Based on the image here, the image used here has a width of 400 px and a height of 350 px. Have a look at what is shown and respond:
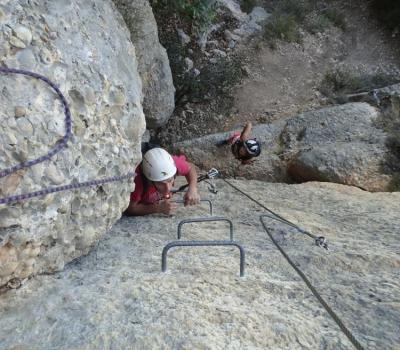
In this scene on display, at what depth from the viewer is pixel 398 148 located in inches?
266

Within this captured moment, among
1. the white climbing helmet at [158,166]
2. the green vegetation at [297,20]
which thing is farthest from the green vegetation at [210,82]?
the white climbing helmet at [158,166]

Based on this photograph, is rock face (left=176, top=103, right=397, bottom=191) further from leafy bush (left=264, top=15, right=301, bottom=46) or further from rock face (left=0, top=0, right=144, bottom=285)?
rock face (left=0, top=0, right=144, bottom=285)

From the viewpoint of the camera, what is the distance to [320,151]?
6.94m

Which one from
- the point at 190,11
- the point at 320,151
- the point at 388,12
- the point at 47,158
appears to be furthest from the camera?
the point at 388,12

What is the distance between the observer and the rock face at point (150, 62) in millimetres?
6244

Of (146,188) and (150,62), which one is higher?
(150,62)

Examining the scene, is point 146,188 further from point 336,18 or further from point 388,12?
point 388,12

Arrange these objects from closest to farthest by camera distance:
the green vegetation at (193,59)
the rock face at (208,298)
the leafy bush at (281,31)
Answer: the rock face at (208,298) < the green vegetation at (193,59) < the leafy bush at (281,31)

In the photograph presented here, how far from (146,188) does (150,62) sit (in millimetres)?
2929

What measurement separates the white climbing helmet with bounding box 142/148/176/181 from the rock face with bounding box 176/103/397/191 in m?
3.29

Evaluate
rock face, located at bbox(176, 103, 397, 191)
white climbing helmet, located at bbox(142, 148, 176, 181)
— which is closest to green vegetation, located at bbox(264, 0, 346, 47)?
rock face, located at bbox(176, 103, 397, 191)

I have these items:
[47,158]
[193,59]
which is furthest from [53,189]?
[193,59]

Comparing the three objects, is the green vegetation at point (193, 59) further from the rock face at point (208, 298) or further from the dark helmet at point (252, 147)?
the rock face at point (208, 298)

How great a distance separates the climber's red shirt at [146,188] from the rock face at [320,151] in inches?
116
